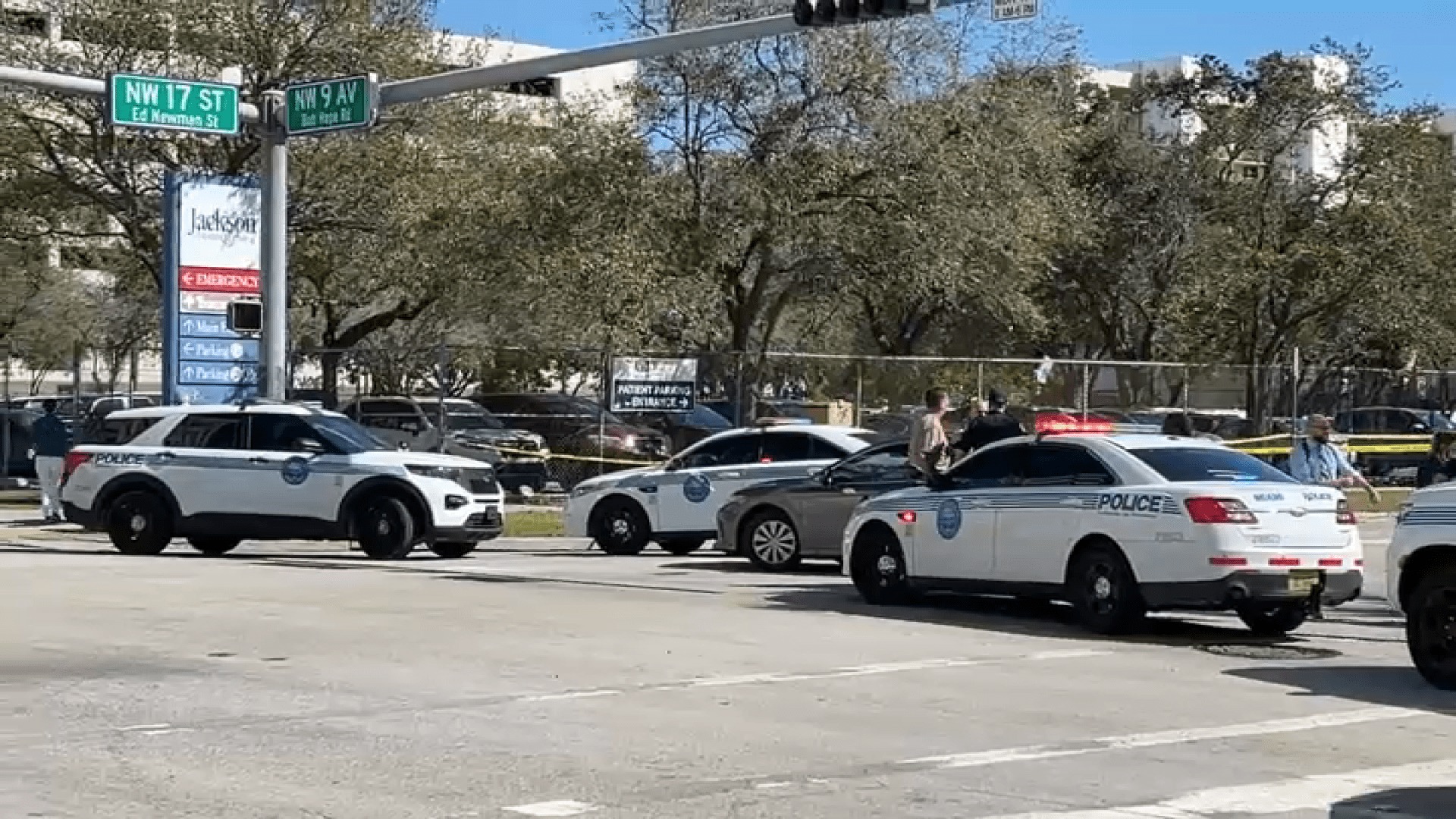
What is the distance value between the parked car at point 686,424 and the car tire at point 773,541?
11.7 meters

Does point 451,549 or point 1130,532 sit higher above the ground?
point 1130,532

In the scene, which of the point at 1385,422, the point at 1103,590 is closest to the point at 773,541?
the point at 1103,590

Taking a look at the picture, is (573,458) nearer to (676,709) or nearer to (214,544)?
(214,544)

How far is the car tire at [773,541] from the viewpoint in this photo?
2144cm

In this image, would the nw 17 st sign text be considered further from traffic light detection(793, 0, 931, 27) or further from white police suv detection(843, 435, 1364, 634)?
white police suv detection(843, 435, 1364, 634)

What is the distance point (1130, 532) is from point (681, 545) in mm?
10162

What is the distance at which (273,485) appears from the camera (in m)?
22.5

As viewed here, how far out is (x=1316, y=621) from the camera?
685 inches

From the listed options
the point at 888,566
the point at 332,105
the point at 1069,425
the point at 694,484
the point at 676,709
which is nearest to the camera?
the point at 676,709

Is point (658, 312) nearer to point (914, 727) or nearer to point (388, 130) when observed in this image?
point (388, 130)

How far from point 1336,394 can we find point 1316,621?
88.1 ft

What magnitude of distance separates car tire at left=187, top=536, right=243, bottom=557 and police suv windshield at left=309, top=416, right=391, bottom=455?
1761mm

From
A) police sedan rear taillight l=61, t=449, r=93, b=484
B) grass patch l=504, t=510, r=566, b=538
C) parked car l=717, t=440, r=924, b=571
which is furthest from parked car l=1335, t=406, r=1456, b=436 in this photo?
police sedan rear taillight l=61, t=449, r=93, b=484

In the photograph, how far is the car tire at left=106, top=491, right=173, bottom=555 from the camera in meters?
23.0
